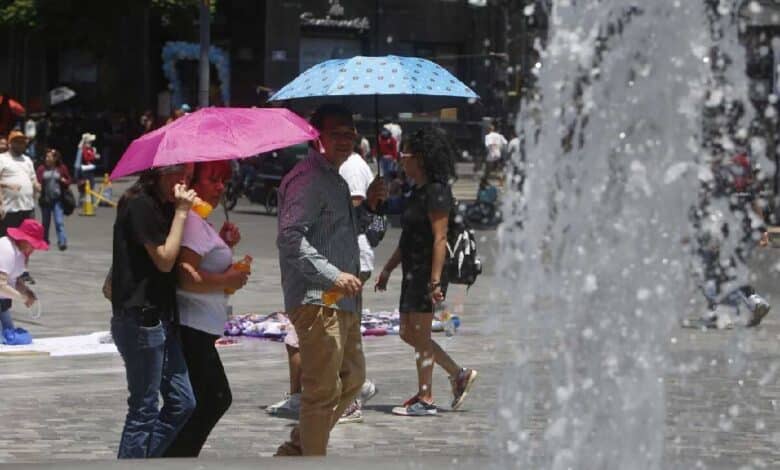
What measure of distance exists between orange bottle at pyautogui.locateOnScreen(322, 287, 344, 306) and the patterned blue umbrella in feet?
6.34

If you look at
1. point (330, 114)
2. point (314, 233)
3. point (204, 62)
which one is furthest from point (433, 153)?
point (204, 62)

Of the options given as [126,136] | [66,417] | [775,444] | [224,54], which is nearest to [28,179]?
[66,417]

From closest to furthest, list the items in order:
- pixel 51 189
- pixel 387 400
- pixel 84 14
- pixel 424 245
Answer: pixel 424 245, pixel 387 400, pixel 51 189, pixel 84 14

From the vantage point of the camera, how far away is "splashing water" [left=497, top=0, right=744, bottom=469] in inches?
271

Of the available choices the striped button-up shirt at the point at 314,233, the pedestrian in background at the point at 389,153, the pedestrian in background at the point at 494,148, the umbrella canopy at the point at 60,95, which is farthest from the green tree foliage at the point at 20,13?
the striped button-up shirt at the point at 314,233

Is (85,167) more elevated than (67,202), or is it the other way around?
(67,202)

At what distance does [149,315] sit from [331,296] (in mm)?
856

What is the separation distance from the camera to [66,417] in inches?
403

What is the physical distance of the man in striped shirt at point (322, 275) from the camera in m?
7.85

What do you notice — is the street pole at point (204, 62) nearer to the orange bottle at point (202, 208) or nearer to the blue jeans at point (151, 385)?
the orange bottle at point (202, 208)

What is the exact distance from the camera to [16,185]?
59.1 feet

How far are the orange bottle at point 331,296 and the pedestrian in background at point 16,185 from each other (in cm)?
985

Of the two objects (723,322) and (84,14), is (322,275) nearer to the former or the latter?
(723,322)

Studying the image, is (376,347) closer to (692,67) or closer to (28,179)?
(28,179)
